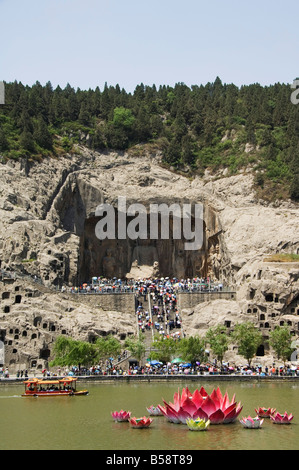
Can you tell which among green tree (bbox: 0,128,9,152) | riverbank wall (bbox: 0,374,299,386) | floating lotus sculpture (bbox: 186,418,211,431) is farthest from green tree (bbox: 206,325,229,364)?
green tree (bbox: 0,128,9,152)

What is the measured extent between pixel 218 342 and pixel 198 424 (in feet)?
112

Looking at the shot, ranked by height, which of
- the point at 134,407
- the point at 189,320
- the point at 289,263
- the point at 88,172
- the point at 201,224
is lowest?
the point at 134,407

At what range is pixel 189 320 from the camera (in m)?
74.8

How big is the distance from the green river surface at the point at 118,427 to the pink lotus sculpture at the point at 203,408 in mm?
460

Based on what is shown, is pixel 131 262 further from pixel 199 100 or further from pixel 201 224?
pixel 199 100

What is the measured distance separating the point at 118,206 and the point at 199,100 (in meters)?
38.5

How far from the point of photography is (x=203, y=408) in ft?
104

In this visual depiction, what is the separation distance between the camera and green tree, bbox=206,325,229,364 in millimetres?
63938

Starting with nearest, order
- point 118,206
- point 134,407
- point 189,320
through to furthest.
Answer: point 134,407 < point 189,320 < point 118,206

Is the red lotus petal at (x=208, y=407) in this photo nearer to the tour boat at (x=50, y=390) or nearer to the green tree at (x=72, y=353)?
the tour boat at (x=50, y=390)

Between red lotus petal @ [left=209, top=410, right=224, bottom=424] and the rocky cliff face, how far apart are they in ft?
124

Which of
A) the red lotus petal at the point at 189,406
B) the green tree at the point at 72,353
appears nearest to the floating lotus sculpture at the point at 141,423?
the red lotus petal at the point at 189,406
